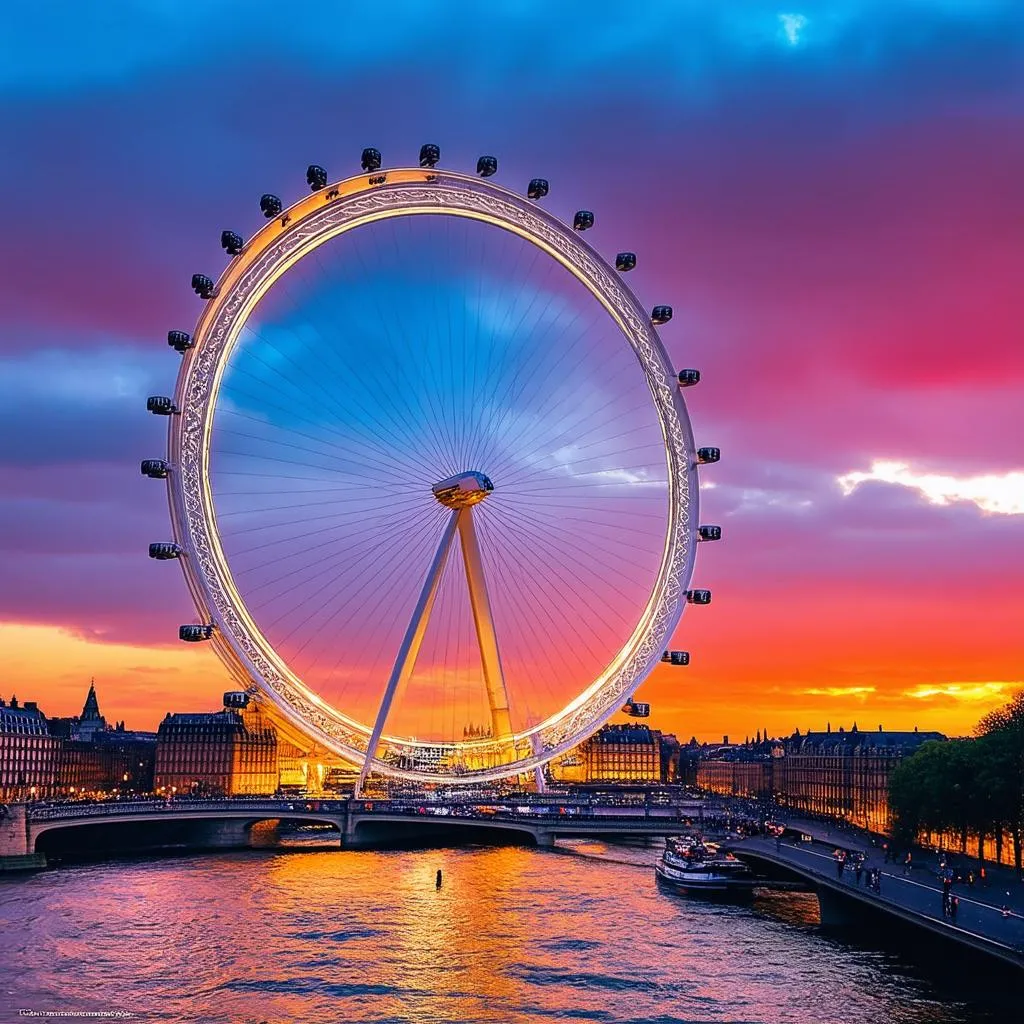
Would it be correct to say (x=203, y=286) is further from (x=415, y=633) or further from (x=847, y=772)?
(x=847, y=772)

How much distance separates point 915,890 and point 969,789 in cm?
1209

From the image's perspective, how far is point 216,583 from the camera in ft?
151

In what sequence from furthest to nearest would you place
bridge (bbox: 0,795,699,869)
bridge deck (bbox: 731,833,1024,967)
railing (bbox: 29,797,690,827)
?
bridge (bbox: 0,795,699,869) < railing (bbox: 29,797,690,827) < bridge deck (bbox: 731,833,1024,967)

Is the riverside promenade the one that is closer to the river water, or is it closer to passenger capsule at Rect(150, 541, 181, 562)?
the river water

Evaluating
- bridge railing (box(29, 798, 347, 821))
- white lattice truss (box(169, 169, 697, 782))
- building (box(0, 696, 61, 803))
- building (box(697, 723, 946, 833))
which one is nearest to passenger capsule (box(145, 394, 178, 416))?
white lattice truss (box(169, 169, 697, 782))

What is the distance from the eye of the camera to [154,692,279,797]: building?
467 feet

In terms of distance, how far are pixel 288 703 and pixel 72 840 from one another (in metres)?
31.3

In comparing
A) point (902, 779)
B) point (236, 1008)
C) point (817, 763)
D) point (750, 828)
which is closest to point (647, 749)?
point (817, 763)

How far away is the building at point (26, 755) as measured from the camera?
121m

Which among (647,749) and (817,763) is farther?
(647,749)

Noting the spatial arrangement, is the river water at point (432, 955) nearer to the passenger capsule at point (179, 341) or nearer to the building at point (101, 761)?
the passenger capsule at point (179, 341)

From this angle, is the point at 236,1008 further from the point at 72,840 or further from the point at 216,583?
the point at 72,840

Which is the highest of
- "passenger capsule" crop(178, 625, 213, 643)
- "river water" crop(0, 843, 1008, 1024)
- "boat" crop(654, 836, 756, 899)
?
"passenger capsule" crop(178, 625, 213, 643)

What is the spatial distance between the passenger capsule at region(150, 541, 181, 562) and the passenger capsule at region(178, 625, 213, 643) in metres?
2.58
